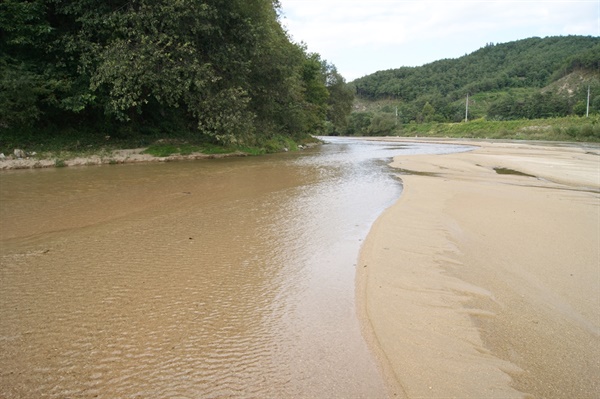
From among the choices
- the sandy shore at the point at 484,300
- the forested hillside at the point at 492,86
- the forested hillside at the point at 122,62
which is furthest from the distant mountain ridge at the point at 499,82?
the sandy shore at the point at 484,300

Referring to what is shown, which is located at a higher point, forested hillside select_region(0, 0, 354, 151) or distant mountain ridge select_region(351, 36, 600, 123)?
distant mountain ridge select_region(351, 36, 600, 123)

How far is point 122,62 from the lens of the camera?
13133 mm

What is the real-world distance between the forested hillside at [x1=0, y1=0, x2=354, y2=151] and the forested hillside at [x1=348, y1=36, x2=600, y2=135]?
58.3m

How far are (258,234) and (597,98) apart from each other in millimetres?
74598

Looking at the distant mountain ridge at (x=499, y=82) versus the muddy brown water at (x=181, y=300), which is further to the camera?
the distant mountain ridge at (x=499, y=82)

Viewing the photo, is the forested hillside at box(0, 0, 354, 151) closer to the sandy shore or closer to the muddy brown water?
the muddy brown water

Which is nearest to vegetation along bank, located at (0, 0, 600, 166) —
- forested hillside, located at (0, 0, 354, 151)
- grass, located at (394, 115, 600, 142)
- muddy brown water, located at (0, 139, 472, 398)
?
forested hillside, located at (0, 0, 354, 151)

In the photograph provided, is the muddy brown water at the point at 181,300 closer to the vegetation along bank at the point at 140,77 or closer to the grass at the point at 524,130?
the vegetation along bank at the point at 140,77

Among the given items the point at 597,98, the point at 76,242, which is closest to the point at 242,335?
the point at 76,242

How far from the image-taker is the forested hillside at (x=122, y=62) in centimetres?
1348

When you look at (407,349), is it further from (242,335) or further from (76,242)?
(76,242)

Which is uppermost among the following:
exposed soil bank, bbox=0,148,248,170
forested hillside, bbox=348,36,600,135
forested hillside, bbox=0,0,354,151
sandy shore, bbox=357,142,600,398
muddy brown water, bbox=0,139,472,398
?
forested hillside, bbox=348,36,600,135

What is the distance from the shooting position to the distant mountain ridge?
68.1 m

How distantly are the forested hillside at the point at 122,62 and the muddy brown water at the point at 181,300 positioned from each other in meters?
8.02
